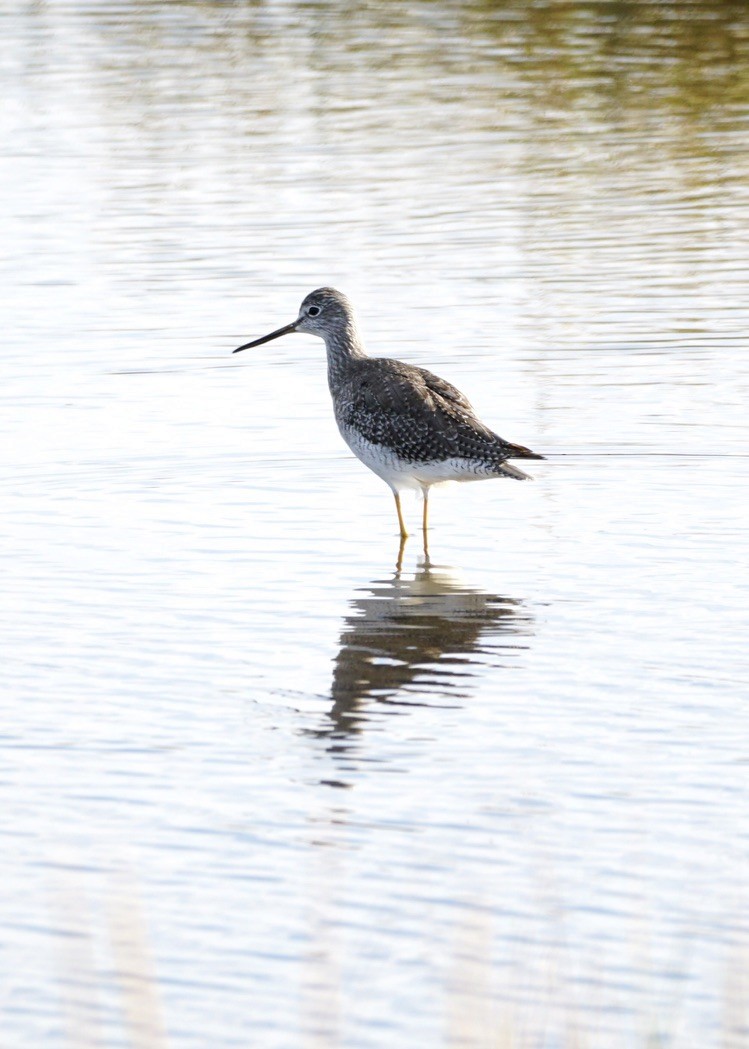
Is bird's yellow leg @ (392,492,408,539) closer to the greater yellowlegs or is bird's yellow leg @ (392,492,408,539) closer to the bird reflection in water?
the greater yellowlegs

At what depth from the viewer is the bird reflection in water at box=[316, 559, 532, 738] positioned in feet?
28.7

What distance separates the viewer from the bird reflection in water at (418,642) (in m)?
8.74

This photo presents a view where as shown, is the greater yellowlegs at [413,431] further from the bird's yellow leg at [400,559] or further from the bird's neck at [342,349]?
the bird's neck at [342,349]

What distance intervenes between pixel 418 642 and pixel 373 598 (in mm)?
896

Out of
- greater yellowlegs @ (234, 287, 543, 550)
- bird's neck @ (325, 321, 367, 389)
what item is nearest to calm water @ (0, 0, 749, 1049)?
greater yellowlegs @ (234, 287, 543, 550)

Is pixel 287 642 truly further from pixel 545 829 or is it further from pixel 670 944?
pixel 670 944

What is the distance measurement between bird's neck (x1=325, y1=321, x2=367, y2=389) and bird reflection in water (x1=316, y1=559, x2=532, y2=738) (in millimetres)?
2147

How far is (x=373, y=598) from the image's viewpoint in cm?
1055

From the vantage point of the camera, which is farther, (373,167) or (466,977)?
(373,167)

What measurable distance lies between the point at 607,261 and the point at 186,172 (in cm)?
656

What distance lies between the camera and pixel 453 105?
83.7 feet

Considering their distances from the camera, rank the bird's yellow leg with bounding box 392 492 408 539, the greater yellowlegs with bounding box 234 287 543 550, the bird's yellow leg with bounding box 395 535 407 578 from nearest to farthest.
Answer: the bird's yellow leg with bounding box 395 535 407 578 → the greater yellowlegs with bounding box 234 287 543 550 → the bird's yellow leg with bounding box 392 492 408 539

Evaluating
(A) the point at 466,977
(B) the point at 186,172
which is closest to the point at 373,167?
(B) the point at 186,172

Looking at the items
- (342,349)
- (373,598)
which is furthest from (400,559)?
(342,349)
